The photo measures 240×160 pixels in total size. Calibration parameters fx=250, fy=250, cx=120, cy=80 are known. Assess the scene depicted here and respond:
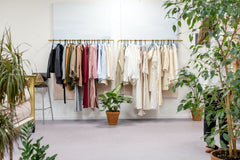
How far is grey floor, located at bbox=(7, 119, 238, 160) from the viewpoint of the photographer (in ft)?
9.02

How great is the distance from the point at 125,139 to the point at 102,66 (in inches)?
70.3

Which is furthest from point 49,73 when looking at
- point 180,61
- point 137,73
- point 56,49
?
point 180,61

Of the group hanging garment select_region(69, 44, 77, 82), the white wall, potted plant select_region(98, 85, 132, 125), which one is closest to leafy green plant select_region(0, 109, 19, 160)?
potted plant select_region(98, 85, 132, 125)

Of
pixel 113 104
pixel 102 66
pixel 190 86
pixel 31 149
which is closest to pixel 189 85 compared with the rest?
pixel 190 86

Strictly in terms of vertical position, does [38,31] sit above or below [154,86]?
above

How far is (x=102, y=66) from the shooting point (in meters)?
4.83

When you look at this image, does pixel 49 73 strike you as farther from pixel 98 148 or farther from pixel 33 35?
pixel 98 148

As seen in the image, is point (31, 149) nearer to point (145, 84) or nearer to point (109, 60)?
point (109, 60)

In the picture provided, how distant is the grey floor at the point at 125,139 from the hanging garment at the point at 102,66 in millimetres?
849

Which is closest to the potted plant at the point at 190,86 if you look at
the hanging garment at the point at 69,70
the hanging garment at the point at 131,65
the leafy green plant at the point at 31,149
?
the leafy green plant at the point at 31,149

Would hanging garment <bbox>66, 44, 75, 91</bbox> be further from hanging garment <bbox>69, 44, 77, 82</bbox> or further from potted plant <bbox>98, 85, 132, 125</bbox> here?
potted plant <bbox>98, 85, 132, 125</bbox>

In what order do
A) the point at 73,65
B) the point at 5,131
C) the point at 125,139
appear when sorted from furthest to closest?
the point at 73,65 < the point at 125,139 < the point at 5,131

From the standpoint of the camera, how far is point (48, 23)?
17.1 feet

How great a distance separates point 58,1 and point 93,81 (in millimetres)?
1857
